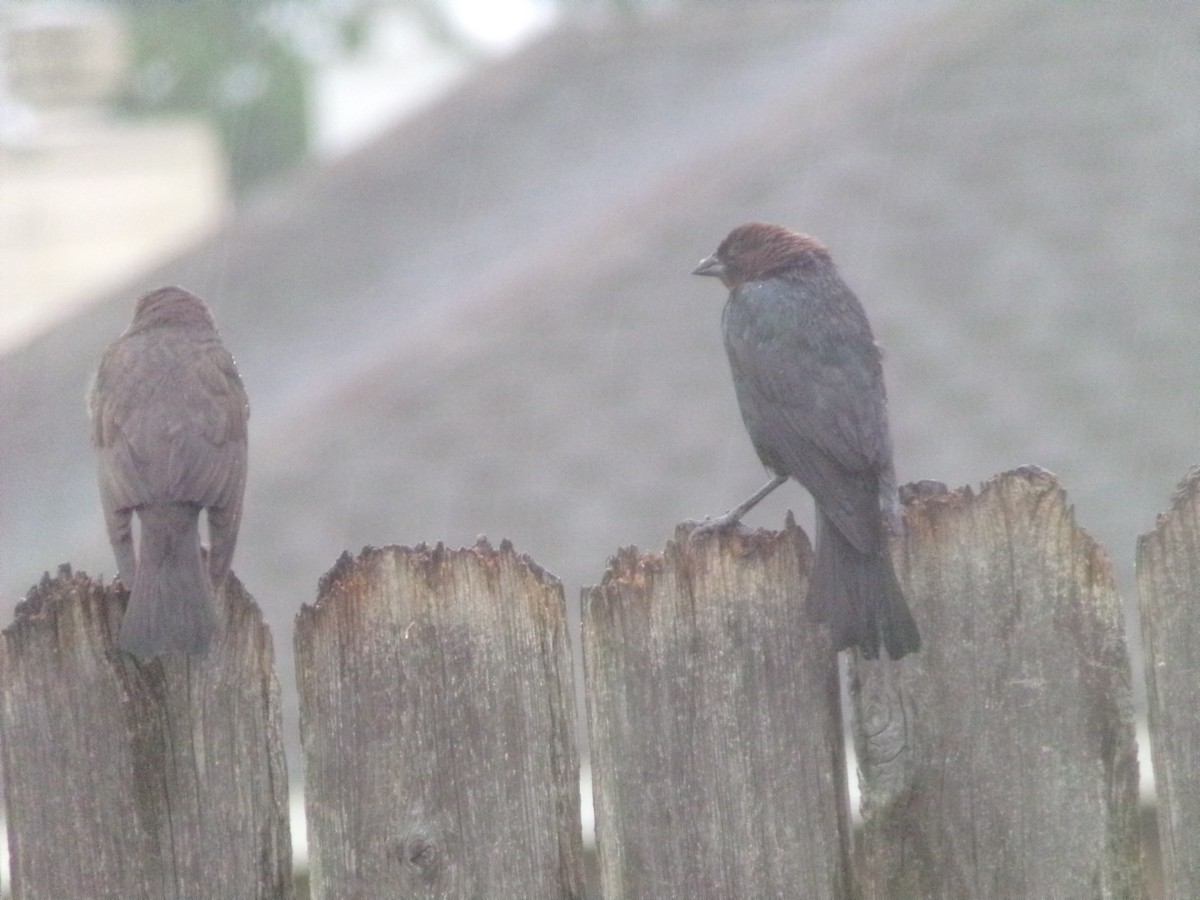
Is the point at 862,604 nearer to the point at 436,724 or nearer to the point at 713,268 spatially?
the point at 436,724

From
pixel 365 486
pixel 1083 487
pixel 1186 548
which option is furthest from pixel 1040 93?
pixel 1186 548

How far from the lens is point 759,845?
2.82 meters

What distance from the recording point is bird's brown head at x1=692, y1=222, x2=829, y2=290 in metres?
4.47

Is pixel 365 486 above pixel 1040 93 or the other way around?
the other way around

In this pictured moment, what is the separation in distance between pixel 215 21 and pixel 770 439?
25050 mm

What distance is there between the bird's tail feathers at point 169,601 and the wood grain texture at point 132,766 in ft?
0.19

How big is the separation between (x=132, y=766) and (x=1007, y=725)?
1282 mm

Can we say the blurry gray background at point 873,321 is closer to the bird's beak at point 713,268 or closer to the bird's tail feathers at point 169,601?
the bird's beak at point 713,268

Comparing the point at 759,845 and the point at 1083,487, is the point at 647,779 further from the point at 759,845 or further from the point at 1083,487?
the point at 1083,487

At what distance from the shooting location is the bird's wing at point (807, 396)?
3.53 meters

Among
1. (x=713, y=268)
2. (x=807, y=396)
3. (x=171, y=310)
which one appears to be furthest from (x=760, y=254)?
(x=171, y=310)

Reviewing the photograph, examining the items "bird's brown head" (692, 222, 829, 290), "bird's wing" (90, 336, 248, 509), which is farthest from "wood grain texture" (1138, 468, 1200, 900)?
"bird's brown head" (692, 222, 829, 290)

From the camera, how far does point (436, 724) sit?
9.14 ft

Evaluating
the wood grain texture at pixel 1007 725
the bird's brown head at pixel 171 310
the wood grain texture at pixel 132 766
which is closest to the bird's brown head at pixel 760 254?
the bird's brown head at pixel 171 310
